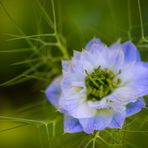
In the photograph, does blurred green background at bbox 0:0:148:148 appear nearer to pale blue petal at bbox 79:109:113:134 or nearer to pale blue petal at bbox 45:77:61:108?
pale blue petal at bbox 45:77:61:108

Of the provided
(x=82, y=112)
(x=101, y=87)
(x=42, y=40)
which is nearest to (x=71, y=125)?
(x=82, y=112)

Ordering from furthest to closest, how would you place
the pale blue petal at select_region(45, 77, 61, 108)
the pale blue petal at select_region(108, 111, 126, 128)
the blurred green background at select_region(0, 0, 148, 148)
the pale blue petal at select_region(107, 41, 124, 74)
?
the blurred green background at select_region(0, 0, 148, 148), the pale blue petal at select_region(45, 77, 61, 108), the pale blue petal at select_region(107, 41, 124, 74), the pale blue petal at select_region(108, 111, 126, 128)

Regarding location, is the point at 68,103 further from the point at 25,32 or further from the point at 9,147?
the point at 25,32

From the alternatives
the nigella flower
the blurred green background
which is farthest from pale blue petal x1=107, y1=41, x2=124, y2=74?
the blurred green background

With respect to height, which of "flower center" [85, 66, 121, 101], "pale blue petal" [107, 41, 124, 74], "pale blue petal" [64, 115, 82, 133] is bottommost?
"pale blue petal" [64, 115, 82, 133]

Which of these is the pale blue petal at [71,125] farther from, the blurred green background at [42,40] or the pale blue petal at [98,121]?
the blurred green background at [42,40]

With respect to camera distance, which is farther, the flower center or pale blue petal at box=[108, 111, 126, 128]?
the flower center

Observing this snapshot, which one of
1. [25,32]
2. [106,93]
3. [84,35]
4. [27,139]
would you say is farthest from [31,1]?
[106,93]
